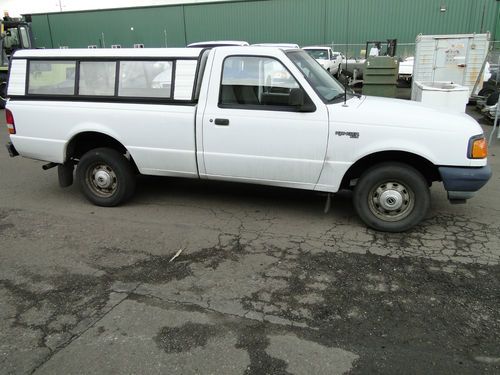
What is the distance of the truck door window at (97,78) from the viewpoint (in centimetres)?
530

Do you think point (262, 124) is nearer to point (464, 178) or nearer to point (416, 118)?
point (416, 118)

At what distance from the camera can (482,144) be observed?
172 inches

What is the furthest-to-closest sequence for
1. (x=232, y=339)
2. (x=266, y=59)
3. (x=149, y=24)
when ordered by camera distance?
(x=149, y=24) < (x=266, y=59) < (x=232, y=339)

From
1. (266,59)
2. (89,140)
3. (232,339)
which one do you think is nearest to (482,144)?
(266,59)

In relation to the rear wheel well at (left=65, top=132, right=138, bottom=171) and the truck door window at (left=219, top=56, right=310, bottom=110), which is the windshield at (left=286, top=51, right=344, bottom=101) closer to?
the truck door window at (left=219, top=56, right=310, bottom=110)

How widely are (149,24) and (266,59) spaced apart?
109ft

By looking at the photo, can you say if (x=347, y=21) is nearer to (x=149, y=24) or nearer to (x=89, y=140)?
(x=149, y=24)

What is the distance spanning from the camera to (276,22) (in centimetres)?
3083

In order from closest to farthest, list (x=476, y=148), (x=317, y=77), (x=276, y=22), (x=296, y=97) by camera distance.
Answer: (x=476, y=148), (x=296, y=97), (x=317, y=77), (x=276, y=22)

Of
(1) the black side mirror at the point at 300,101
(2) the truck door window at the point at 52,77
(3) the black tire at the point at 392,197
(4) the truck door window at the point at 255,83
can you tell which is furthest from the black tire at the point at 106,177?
(3) the black tire at the point at 392,197

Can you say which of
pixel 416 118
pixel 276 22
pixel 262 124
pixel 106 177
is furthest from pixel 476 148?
pixel 276 22

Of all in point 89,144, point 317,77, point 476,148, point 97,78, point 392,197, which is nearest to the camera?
point 476,148

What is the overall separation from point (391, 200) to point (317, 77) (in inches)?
60.9

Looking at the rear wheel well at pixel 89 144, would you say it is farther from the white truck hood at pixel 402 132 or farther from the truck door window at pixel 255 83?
the white truck hood at pixel 402 132
